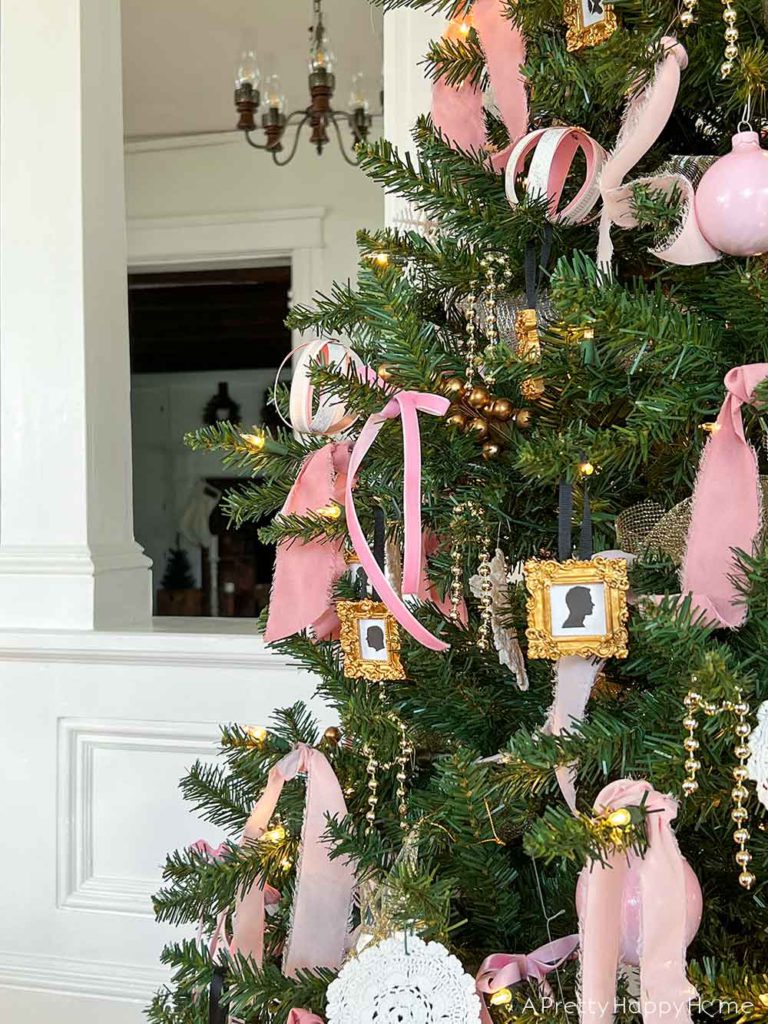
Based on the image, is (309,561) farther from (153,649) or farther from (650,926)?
(153,649)

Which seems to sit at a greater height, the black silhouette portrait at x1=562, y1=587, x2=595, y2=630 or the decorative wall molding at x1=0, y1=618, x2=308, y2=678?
the black silhouette portrait at x1=562, y1=587, x2=595, y2=630

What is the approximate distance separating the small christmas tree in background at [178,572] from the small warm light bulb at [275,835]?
448cm

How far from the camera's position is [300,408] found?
0.91m

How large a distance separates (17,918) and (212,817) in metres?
0.96

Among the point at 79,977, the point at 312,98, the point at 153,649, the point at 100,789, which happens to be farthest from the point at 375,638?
the point at 312,98

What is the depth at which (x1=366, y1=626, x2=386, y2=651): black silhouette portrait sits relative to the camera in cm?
80

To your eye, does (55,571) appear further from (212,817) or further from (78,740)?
(212,817)

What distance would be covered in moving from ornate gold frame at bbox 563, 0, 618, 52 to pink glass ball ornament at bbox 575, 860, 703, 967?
0.59 meters

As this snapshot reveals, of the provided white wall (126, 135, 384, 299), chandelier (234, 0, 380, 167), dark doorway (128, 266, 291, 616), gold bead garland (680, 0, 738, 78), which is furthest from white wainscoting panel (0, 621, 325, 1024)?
dark doorway (128, 266, 291, 616)

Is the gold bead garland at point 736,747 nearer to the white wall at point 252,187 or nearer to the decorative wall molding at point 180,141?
the white wall at point 252,187

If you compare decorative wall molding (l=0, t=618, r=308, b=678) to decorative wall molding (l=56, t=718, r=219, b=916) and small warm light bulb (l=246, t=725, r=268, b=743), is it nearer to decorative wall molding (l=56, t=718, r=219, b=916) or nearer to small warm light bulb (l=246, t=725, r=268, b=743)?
decorative wall molding (l=56, t=718, r=219, b=916)

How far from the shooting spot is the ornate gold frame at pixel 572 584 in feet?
2.15

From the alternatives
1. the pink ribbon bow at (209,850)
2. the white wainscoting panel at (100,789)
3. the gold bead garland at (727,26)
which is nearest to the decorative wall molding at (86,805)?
the white wainscoting panel at (100,789)


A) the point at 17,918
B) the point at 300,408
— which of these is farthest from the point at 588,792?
the point at 17,918
